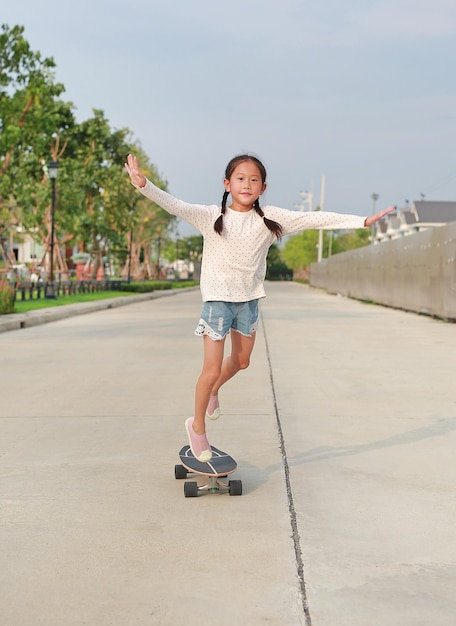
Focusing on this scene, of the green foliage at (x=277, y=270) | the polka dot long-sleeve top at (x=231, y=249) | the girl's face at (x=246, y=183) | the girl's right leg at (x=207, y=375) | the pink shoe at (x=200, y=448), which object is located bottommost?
the green foliage at (x=277, y=270)

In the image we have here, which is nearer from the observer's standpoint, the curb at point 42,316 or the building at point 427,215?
the curb at point 42,316

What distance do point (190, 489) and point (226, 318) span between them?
3.23 ft

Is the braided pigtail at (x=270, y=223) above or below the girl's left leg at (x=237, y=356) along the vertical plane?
above

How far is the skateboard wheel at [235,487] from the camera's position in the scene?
5387 millimetres

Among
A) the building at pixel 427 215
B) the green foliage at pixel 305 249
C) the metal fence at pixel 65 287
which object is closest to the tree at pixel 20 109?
the metal fence at pixel 65 287

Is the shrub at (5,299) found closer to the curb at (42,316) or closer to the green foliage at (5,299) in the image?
the green foliage at (5,299)

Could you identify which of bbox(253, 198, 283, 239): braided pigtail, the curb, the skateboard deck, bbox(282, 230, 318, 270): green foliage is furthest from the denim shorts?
bbox(282, 230, 318, 270): green foliage

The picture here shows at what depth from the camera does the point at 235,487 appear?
5395mm

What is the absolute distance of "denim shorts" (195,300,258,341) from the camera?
17.9 feet

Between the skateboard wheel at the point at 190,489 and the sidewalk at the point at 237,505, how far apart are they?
0.18 ft

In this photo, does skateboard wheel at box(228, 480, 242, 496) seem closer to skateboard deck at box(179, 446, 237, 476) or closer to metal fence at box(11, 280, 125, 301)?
skateboard deck at box(179, 446, 237, 476)

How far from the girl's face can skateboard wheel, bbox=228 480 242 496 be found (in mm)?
1578

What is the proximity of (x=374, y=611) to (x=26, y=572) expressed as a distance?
1.47m

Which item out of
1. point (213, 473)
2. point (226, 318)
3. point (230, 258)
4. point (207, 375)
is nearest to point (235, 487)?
point (213, 473)
